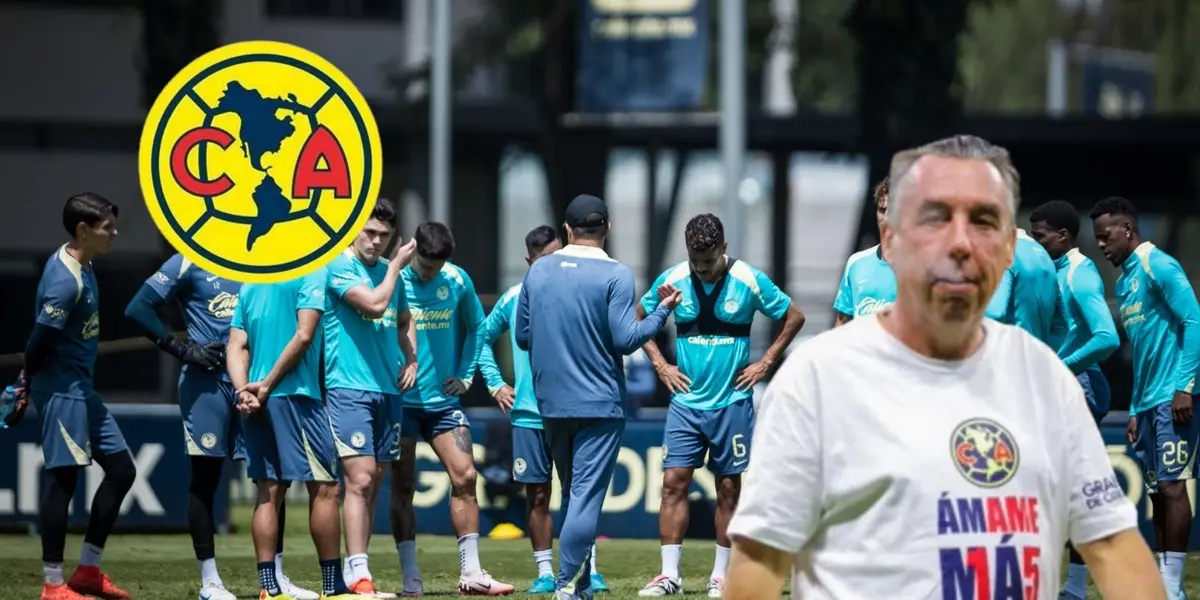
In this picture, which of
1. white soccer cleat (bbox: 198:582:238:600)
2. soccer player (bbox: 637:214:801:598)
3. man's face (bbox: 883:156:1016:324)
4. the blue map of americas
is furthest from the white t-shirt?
soccer player (bbox: 637:214:801:598)

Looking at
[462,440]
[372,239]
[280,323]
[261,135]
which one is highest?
[261,135]

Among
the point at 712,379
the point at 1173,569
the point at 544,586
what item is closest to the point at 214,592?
the point at 544,586

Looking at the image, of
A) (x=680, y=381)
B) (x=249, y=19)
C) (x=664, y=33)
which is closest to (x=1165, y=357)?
(x=680, y=381)

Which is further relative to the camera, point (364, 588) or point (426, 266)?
point (426, 266)

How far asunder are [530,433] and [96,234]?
277 cm

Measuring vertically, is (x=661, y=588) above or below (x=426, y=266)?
below

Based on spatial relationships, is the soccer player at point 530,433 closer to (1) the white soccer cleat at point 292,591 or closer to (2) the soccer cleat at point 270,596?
(1) the white soccer cleat at point 292,591

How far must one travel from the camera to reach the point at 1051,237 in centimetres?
973

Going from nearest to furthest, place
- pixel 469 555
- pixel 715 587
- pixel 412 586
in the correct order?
pixel 715 587, pixel 412 586, pixel 469 555

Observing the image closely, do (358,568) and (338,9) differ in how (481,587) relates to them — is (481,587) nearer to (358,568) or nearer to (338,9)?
(358,568)

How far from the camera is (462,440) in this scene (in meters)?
10.9

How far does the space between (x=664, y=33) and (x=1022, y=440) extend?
17468 mm

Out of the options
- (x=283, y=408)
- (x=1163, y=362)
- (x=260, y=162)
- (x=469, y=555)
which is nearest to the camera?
(x=260, y=162)

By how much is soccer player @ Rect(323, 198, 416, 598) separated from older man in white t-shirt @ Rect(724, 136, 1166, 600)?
6385mm
